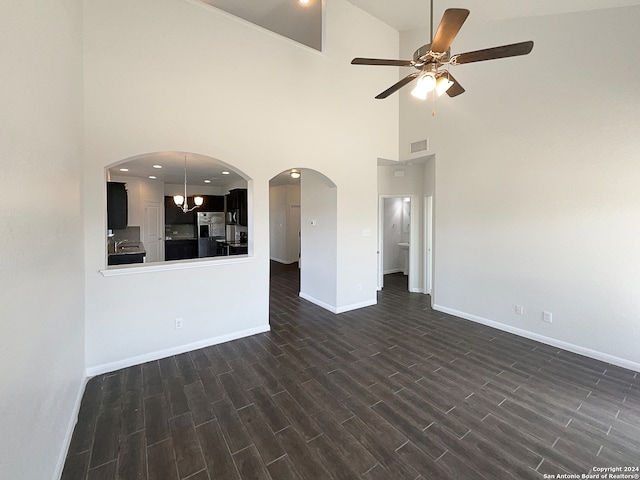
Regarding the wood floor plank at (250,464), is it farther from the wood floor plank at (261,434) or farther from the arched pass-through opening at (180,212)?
the arched pass-through opening at (180,212)

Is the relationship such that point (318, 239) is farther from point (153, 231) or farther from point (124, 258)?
point (153, 231)

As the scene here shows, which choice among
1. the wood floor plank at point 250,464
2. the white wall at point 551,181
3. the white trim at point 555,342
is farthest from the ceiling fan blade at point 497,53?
the white trim at point 555,342

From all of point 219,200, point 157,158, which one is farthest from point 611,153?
point 219,200

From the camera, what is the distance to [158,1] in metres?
3.07

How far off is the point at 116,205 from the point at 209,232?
519 centimetres

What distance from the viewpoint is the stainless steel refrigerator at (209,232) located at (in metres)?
9.71

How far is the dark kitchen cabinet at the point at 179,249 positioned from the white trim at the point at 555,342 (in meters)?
8.37

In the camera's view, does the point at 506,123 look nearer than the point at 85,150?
No

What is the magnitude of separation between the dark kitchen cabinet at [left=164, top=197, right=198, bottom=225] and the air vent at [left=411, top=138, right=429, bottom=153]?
24.9 ft

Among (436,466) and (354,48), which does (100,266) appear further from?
(354,48)

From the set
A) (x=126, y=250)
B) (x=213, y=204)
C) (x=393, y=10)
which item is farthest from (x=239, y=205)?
(x=393, y=10)

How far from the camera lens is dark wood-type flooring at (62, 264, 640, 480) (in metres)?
1.86

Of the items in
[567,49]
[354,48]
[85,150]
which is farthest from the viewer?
[354,48]

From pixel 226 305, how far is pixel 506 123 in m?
4.65
